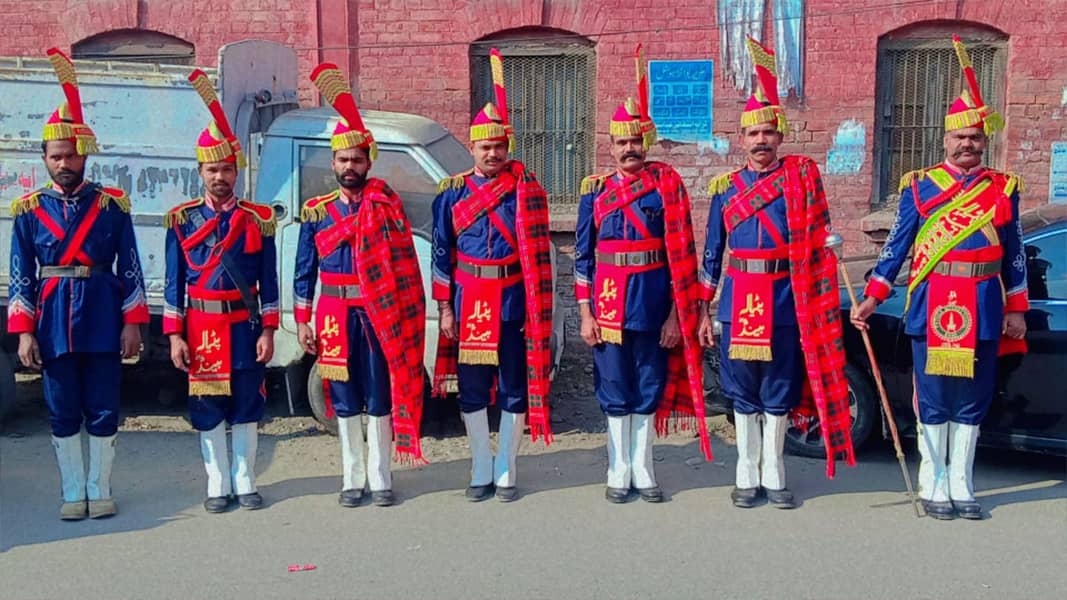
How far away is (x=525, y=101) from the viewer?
10.6 m

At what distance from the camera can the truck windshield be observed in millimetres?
6840

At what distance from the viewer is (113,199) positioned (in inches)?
214

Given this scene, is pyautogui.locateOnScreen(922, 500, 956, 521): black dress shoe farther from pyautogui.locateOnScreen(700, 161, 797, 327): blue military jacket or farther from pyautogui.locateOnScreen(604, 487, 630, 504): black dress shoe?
pyautogui.locateOnScreen(604, 487, 630, 504): black dress shoe

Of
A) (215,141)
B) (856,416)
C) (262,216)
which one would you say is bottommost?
(856,416)

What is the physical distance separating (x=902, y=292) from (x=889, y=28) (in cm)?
499

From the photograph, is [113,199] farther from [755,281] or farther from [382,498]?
[755,281]

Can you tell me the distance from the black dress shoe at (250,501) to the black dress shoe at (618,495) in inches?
71.0

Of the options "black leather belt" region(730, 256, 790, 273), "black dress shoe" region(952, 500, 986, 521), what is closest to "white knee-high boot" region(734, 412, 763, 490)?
"black leather belt" region(730, 256, 790, 273)

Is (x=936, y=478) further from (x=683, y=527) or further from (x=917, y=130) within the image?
(x=917, y=130)

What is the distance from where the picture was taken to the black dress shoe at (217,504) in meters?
5.55

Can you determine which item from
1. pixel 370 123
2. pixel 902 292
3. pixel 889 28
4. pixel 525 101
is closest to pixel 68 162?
pixel 370 123

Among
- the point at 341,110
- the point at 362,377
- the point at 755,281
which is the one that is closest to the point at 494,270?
the point at 362,377

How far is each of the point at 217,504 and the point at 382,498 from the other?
829mm

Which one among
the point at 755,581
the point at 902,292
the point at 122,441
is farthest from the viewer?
the point at 122,441
